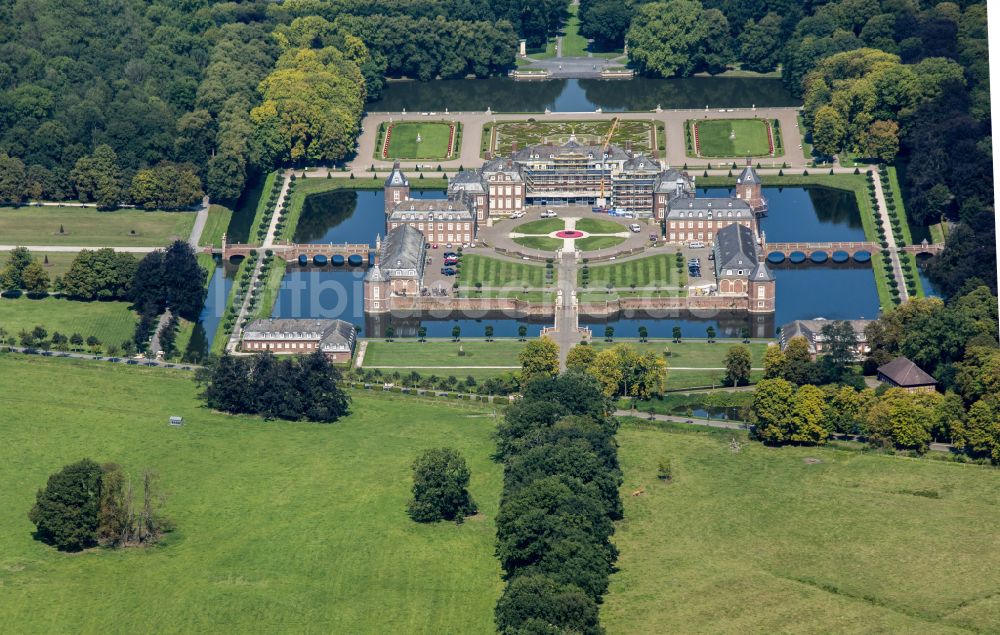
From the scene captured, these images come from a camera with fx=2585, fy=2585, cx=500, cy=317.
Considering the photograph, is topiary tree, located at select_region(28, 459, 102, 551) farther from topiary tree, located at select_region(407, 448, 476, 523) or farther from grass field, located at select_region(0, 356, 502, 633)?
topiary tree, located at select_region(407, 448, 476, 523)

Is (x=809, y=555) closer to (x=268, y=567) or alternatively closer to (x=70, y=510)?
(x=268, y=567)

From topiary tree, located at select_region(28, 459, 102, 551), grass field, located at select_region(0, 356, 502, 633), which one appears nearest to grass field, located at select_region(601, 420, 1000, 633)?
grass field, located at select_region(0, 356, 502, 633)

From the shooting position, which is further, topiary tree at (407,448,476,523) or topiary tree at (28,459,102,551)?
topiary tree at (407,448,476,523)

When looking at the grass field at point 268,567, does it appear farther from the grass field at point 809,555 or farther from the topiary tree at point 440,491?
the grass field at point 809,555

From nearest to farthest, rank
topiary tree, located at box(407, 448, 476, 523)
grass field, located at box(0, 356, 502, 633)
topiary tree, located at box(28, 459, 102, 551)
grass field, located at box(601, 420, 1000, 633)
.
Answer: grass field, located at box(601, 420, 1000, 633)
grass field, located at box(0, 356, 502, 633)
topiary tree, located at box(28, 459, 102, 551)
topiary tree, located at box(407, 448, 476, 523)

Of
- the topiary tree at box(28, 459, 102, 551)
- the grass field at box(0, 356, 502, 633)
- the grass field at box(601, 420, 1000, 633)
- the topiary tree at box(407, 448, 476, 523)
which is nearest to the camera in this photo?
the grass field at box(601, 420, 1000, 633)

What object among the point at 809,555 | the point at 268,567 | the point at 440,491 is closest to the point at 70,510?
the point at 268,567

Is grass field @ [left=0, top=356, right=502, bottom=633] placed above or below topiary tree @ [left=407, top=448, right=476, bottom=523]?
below
